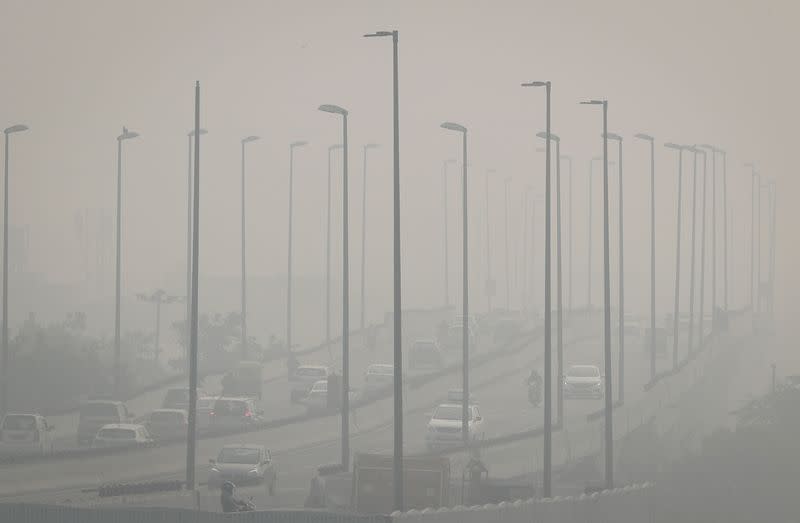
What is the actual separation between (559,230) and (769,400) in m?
27.0

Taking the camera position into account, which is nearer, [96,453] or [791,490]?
[96,453]

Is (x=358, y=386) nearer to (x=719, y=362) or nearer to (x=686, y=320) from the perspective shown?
(x=719, y=362)

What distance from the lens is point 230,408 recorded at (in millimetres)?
83125

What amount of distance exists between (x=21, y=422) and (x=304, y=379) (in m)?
37.1

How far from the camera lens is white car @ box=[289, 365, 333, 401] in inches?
4136

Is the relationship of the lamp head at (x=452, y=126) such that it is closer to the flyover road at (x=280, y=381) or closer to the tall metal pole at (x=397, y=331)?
the flyover road at (x=280, y=381)

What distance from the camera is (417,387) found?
99938mm

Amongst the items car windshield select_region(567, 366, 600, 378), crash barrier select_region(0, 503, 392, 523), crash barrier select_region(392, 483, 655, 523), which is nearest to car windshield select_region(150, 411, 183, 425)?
crash barrier select_region(392, 483, 655, 523)

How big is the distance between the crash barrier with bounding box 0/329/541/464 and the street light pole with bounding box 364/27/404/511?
16132mm

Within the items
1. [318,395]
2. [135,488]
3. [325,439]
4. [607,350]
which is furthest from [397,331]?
[318,395]

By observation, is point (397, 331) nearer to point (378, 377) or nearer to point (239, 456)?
point (239, 456)

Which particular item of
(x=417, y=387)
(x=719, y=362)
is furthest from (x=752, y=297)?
(x=417, y=387)

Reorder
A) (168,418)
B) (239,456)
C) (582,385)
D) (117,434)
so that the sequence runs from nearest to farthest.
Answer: (239,456), (117,434), (168,418), (582,385)

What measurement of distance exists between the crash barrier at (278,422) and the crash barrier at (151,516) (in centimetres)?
1835
